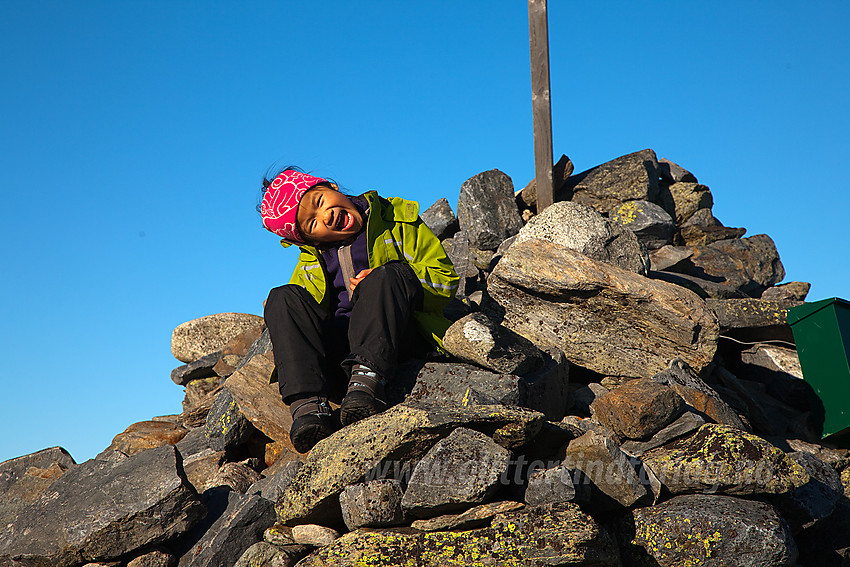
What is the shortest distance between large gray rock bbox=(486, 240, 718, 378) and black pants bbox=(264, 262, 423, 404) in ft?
4.96

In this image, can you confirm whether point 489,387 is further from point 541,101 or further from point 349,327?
point 541,101

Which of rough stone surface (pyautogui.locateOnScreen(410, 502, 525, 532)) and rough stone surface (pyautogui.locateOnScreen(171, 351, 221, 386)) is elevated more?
rough stone surface (pyautogui.locateOnScreen(171, 351, 221, 386))

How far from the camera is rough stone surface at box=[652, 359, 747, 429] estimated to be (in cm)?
737

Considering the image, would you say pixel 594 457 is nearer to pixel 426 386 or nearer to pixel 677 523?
pixel 677 523

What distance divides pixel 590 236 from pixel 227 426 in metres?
4.74

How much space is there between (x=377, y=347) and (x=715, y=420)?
11.1 feet

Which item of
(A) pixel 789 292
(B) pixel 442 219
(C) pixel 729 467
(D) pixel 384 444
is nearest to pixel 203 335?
(B) pixel 442 219

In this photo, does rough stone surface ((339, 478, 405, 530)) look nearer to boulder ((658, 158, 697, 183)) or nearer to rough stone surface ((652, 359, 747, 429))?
rough stone surface ((652, 359, 747, 429))

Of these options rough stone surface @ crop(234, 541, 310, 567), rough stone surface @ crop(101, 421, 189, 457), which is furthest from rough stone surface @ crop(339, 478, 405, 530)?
rough stone surface @ crop(101, 421, 189, 457)

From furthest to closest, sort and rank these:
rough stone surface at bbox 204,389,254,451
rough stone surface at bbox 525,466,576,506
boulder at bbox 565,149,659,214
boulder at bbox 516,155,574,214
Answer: boulder at bbox 565,149,659,214 → boulder at bbox 516,155,574,214 → rough stone surface at bbox 204,389,254,451 → rough stone surface at bbox 525,466,576,506

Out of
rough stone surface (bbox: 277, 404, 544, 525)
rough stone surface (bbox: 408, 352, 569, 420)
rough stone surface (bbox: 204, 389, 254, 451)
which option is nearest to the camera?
rough stone surface (bbox: 277, 404, 544, 525)

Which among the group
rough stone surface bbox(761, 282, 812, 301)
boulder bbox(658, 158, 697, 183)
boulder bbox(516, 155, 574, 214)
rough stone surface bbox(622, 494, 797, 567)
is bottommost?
rough stone surface bbox(622, 494, 797, 567)

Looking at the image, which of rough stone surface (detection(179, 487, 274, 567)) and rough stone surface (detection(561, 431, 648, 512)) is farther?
rough stone surface (detection(179, 487, 274, 567))

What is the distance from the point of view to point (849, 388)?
26.1 feet
